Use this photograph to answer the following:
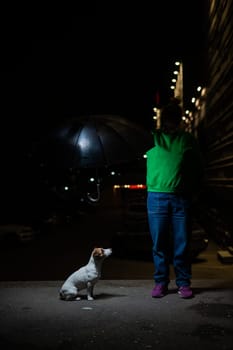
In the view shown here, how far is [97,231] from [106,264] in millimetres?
9892

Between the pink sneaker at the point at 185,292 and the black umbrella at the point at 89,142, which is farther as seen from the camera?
the black umbrella at the point at 89,142

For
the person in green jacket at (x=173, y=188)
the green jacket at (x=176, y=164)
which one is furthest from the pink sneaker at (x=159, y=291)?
the green jacket at (x=176, y=164)

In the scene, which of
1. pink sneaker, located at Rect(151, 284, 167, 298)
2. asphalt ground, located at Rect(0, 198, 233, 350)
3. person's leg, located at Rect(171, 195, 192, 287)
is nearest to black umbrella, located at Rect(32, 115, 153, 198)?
person's leg, located at Rect(171, 195, 192, 287)

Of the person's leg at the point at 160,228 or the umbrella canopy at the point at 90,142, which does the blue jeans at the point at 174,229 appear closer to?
the person's leg at the point at 160,228

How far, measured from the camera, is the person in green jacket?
5.52m

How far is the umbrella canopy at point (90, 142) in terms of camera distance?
6738 millimetres

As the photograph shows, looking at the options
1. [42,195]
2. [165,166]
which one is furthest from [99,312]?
[42,195]

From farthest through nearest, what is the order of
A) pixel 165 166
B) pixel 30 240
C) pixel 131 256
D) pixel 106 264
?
pixel 30 240 < pixel 131 256 < pixel 106 264 < pixel 165 166

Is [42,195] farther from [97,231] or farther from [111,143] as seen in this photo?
[111,143]

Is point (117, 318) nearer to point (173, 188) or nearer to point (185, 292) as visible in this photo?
point (185, 292)

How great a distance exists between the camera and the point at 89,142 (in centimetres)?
682

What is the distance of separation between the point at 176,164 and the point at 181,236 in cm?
71

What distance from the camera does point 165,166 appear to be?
5.54 metres

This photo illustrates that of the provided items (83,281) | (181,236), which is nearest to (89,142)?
(181,236)
